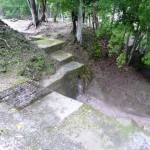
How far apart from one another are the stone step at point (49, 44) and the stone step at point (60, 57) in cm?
17

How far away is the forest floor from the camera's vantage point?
3436 mm

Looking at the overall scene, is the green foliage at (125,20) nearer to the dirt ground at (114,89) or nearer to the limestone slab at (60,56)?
the dirt ground at (114,89)

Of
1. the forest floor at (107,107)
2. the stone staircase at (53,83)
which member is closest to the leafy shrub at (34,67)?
the stone staircase at (53,83)

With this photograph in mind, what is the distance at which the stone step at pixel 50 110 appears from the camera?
3721mm

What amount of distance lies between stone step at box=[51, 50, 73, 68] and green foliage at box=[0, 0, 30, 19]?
46.6 ft

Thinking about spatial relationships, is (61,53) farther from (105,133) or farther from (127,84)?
(105,133)

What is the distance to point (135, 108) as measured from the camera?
6.41 meters

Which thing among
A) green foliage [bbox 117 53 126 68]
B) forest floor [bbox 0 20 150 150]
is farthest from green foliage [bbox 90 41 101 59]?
green foliage [bbox 117 53 126 68]

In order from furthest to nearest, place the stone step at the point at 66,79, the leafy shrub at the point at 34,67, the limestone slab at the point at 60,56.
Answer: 1. the limestone slab at the point at 60,56
2. the stone step at the point at 66,79
3. the leafy shrub at the point at 34,67

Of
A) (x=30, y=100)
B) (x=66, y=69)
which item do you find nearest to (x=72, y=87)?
(x=66, y=69)

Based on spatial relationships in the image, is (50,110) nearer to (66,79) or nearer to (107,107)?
(66,79)

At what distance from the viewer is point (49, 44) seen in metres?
7.16

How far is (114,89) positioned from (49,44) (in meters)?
2.59

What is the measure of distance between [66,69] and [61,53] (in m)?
0.92
